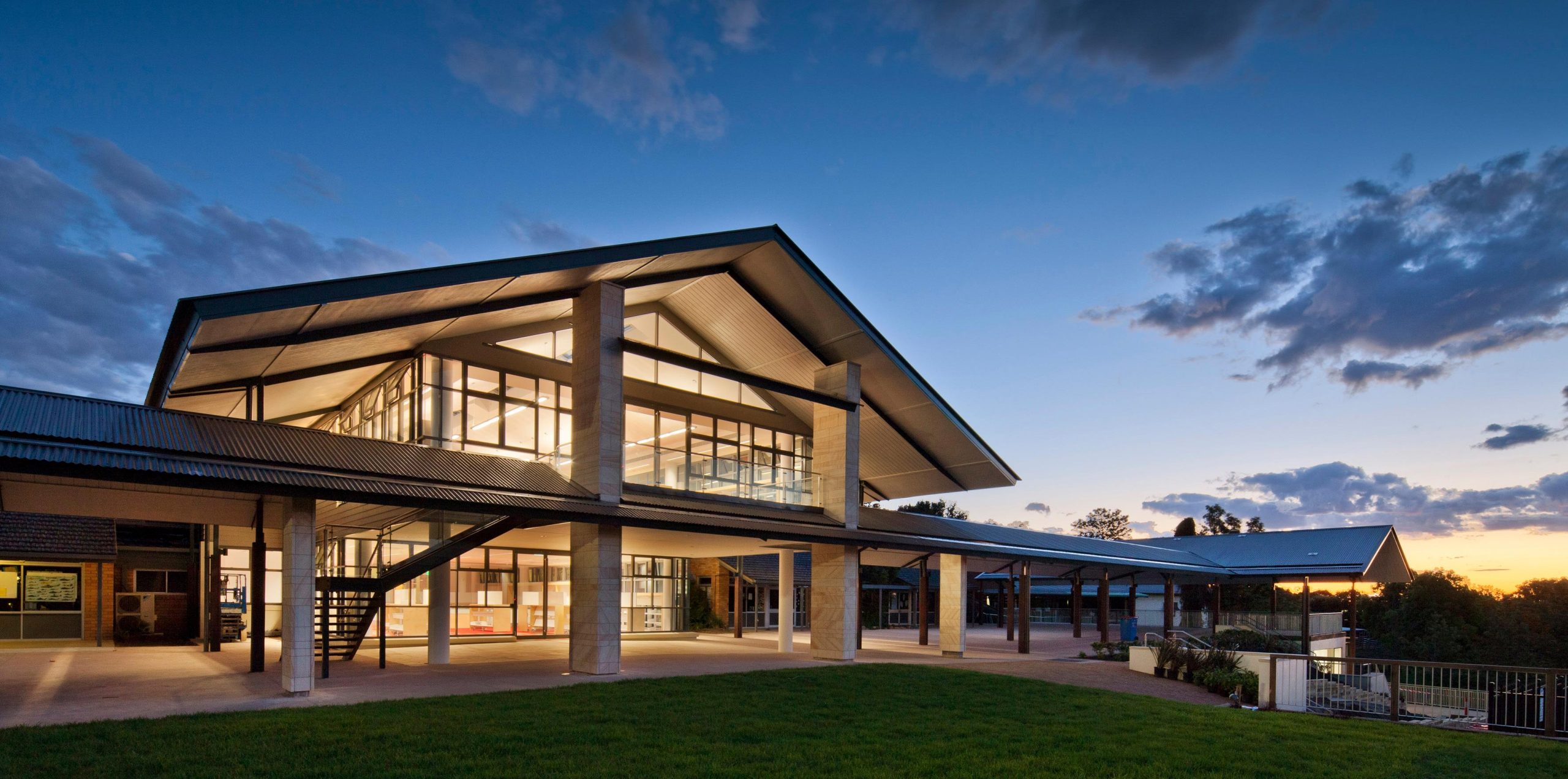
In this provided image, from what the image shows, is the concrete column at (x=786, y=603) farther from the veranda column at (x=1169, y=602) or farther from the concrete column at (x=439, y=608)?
the veranda column at (x=1169, y=602)

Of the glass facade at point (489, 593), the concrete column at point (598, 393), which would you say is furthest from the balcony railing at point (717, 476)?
the glass facade at point (489, 593)

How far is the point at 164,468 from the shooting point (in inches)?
492

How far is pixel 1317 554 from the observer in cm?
4012

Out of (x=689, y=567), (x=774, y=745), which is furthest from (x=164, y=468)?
(x=689, y=567)

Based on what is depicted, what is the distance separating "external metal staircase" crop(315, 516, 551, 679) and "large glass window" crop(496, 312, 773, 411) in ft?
15.2

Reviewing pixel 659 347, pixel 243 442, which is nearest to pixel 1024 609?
pixel 659 347

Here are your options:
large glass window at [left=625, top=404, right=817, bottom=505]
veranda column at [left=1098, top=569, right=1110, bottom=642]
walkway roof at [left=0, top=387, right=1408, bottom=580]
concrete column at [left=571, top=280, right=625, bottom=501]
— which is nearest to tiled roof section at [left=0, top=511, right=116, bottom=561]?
walkway roof at [left=0, top=387, right=1408, bottom=580]

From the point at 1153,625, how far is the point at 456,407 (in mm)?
33384

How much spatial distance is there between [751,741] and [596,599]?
24.3ft

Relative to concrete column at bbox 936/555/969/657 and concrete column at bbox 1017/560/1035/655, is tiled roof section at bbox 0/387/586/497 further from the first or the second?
concrete column at bbox 1017/560/1035/655

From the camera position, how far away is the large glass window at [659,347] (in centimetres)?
2184

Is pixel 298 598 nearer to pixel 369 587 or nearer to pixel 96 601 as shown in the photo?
pixel 369 587

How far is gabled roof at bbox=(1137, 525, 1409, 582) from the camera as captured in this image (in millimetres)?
38469

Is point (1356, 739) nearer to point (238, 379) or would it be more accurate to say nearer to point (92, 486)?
point (92, 486)
